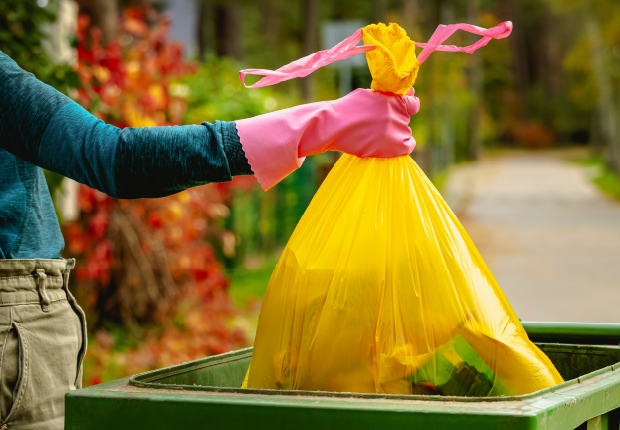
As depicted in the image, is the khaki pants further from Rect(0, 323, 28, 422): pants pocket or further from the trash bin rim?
the trash bin rim

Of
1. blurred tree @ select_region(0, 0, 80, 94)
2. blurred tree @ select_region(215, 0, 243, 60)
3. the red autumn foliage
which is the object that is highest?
blurred tree @ select_region(215, 0, 243, 60)

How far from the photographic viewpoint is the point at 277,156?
4.67 feet

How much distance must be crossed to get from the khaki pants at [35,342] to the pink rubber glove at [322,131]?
1.87ft

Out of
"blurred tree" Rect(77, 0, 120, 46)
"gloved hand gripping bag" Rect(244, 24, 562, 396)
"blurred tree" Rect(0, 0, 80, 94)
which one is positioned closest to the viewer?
"gloved hand gripping bag" Rect(244, 24, 562, 396)

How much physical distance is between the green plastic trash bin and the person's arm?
1.22 feet

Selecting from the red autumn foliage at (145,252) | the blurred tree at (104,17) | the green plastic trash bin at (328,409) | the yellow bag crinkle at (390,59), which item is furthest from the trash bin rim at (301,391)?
the blurred tree at (104,17)

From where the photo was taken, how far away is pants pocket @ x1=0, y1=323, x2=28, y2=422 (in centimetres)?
161

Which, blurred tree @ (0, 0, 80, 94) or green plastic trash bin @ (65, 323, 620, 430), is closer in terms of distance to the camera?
green plastic trash bin @ (65, 323, 620, 430)

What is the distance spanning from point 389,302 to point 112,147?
64 cm

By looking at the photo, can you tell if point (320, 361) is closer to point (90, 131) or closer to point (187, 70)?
point (90, 131)

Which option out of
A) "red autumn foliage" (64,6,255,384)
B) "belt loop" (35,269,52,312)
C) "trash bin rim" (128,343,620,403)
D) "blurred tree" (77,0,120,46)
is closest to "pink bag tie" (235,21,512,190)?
"trash bin rim" (128,343,620,403)

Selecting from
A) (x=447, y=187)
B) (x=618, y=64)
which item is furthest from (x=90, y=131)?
(x=618, y=64)

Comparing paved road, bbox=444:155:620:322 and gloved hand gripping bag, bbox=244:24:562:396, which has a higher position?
gloved hand gripping bag, bbox=244:24:562:396

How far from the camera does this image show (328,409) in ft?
4.24
